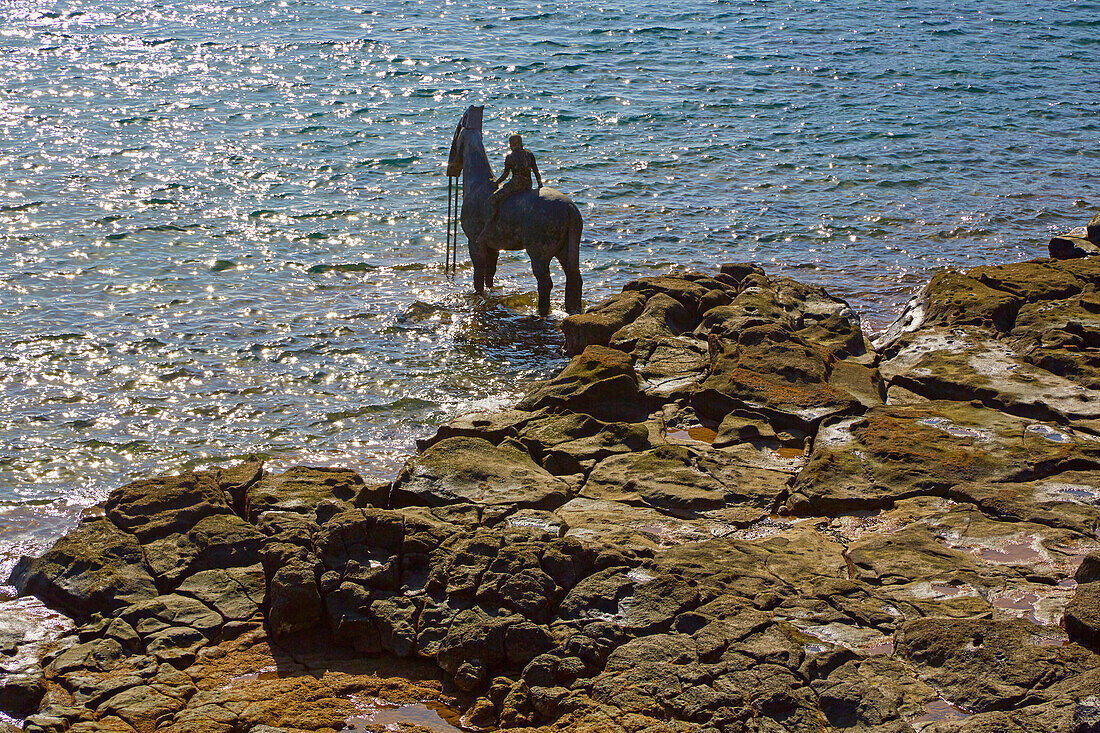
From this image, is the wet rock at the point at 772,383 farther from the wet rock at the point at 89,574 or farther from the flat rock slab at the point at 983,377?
the wet rock at the point at 89,574

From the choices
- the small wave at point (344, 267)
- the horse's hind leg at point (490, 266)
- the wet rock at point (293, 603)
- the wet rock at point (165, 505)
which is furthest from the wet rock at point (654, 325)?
the wet rock at point (293, 603)

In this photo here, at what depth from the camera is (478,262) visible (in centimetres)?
1339

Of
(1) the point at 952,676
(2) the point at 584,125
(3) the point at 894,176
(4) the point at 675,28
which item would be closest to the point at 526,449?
(1) the point at 952,676

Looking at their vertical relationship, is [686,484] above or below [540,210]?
below

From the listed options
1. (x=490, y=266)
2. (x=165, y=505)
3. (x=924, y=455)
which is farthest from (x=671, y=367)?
(x=165, y=505)

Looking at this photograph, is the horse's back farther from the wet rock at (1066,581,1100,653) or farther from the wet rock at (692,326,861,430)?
the wet rock at (1066,581,1100,653)

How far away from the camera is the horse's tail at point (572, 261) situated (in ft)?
41.0

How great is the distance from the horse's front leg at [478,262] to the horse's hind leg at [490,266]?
0.08 meters

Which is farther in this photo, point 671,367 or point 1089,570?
point 671,367

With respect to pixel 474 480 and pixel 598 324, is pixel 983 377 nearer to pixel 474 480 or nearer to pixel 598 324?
pixel 598 324

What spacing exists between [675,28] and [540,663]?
27.0m

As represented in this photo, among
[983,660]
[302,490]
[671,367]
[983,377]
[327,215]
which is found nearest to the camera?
[983,660]

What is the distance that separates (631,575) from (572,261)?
6.70 meters

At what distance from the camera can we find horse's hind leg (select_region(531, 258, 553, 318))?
12.8 meters
